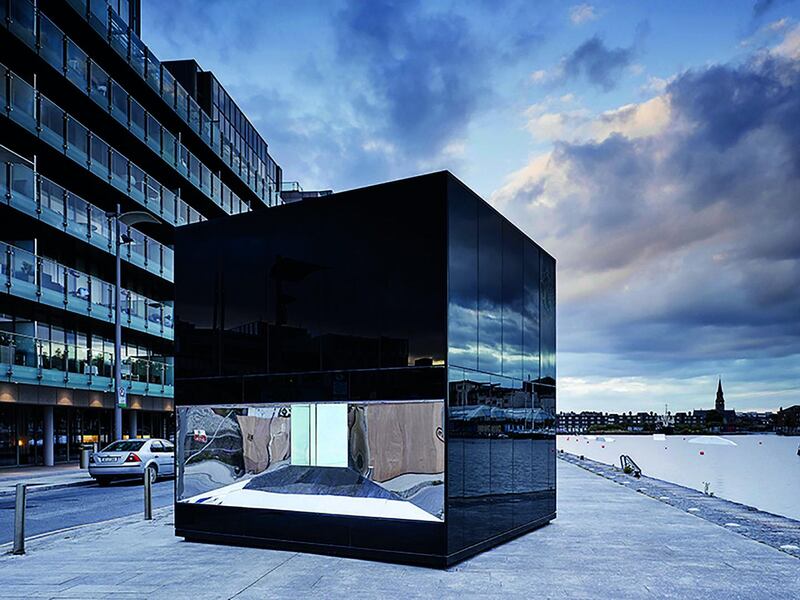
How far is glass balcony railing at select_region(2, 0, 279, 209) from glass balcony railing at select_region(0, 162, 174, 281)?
4736 mm

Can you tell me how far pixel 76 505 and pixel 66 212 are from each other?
1605cm

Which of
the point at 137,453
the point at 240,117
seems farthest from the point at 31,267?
the point at 240,117

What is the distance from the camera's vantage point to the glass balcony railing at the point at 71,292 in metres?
27.2

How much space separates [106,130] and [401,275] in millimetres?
30065

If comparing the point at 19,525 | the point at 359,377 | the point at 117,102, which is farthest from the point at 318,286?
the point at 117,102

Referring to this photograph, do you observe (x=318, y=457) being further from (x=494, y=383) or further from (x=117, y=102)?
(x=117, y=102)

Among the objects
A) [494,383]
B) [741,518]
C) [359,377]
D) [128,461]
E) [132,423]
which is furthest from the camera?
[132,423]

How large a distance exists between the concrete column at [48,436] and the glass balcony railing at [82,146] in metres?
10.8

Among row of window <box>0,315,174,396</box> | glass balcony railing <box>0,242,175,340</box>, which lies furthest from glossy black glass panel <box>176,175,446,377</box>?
row of window <box>0,315,174,396</box>

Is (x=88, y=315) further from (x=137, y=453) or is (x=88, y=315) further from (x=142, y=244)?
(x=137, y=453)

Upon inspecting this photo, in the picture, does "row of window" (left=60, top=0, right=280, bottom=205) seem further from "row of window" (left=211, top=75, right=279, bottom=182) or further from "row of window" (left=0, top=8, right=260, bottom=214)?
"row of window" (left=0, top=8, right=260, bottom=214)

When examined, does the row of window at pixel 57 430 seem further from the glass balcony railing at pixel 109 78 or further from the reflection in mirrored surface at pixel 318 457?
the reflection in mirrored surface at pixel 318 457

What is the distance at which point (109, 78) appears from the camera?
111 feet

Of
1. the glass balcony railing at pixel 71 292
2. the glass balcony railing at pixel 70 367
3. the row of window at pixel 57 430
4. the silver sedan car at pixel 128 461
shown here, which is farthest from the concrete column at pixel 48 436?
the silver sedan car at pixel 128 461
